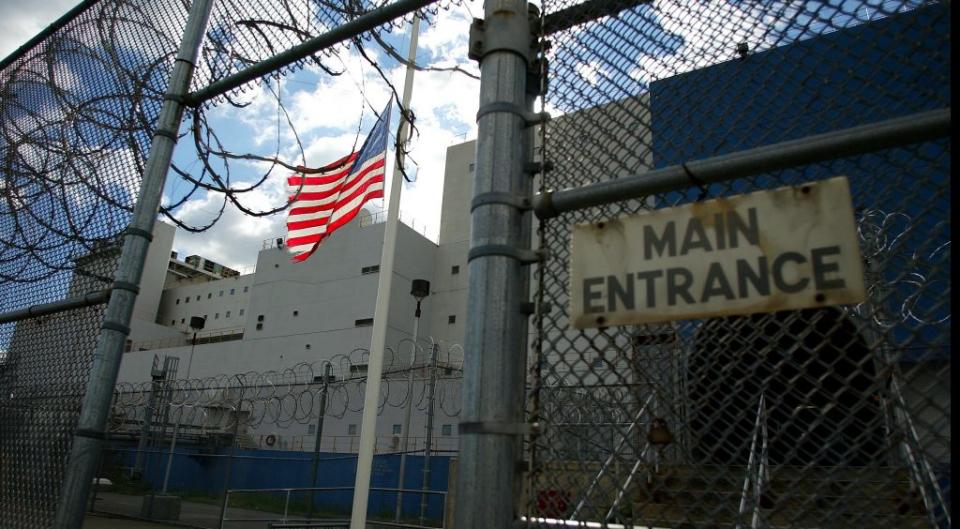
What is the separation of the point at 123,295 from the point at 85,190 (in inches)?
58.3

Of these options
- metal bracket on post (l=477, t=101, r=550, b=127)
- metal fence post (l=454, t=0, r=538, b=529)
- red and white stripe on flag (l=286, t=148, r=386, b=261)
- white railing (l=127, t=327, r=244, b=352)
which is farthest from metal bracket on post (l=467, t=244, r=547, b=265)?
white railing (l=127, t=327, r=244, b=352)

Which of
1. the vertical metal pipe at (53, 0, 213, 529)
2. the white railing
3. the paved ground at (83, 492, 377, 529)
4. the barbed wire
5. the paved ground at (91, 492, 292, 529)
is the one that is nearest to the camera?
the vertical metal pipe at (53, 0, 213, 529)

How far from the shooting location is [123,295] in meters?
3.81

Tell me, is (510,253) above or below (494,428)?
above

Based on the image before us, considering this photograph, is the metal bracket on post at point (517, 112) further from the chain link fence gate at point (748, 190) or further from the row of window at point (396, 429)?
the row of window at point (396, 429)

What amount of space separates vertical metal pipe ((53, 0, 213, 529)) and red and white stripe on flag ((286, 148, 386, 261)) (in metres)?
5.28

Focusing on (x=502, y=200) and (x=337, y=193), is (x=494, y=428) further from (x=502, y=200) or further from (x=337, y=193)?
(x=337, y=193)

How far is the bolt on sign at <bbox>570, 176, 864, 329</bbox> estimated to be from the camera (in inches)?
65.2

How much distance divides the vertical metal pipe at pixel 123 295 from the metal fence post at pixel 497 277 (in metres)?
2.55

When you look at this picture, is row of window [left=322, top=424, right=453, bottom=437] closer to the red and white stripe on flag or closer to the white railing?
the red and white stripe on flag

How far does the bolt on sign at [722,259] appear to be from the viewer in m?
1.66

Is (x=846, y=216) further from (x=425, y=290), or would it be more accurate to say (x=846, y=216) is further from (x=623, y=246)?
(x=425, y=290)

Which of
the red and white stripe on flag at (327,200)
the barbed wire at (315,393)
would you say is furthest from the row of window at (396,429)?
the red and white stripe on flag at (327,200)

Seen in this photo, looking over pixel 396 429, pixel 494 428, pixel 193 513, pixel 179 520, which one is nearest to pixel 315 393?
pixel 396 429
